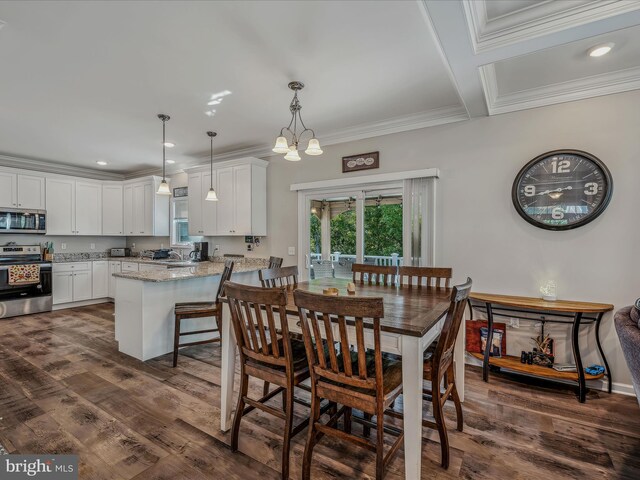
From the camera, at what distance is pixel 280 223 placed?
4746mm

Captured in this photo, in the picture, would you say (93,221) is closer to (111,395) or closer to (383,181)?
(111,395)

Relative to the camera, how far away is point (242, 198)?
4695mm

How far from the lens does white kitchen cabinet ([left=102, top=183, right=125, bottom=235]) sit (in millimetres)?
6324

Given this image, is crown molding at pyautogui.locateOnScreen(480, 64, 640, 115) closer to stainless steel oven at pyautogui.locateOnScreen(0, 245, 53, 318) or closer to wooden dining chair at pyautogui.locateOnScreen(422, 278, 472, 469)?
wooden dining chair at pyautogui.locateOnScreen(422, 278, 472, 469)

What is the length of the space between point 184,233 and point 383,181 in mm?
4169

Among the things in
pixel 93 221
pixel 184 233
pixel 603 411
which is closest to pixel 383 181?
pixel 603 411

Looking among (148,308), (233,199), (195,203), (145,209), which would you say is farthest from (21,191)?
(148,308)

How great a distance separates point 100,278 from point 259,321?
19.4 feet

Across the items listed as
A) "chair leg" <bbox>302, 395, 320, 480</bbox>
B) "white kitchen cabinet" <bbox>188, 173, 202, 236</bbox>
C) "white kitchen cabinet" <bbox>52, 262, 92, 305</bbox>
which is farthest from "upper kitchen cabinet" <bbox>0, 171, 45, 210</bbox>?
"chair leg" <bbox>302, 395, 320, 480</bbox>

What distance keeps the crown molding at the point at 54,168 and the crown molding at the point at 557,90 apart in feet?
23.4

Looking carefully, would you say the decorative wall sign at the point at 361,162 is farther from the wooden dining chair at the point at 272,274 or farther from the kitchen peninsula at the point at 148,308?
the kitchen peninsula at the point at 148,308

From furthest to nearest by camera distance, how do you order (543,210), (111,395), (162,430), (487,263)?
(487,263) → (543,210) → (111,395) → (162,430)

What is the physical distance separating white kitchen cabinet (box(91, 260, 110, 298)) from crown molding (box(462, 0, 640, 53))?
6.94 meters

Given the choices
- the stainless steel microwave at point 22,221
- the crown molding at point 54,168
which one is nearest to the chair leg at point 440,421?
the stainless steel microwave at point 22,221
